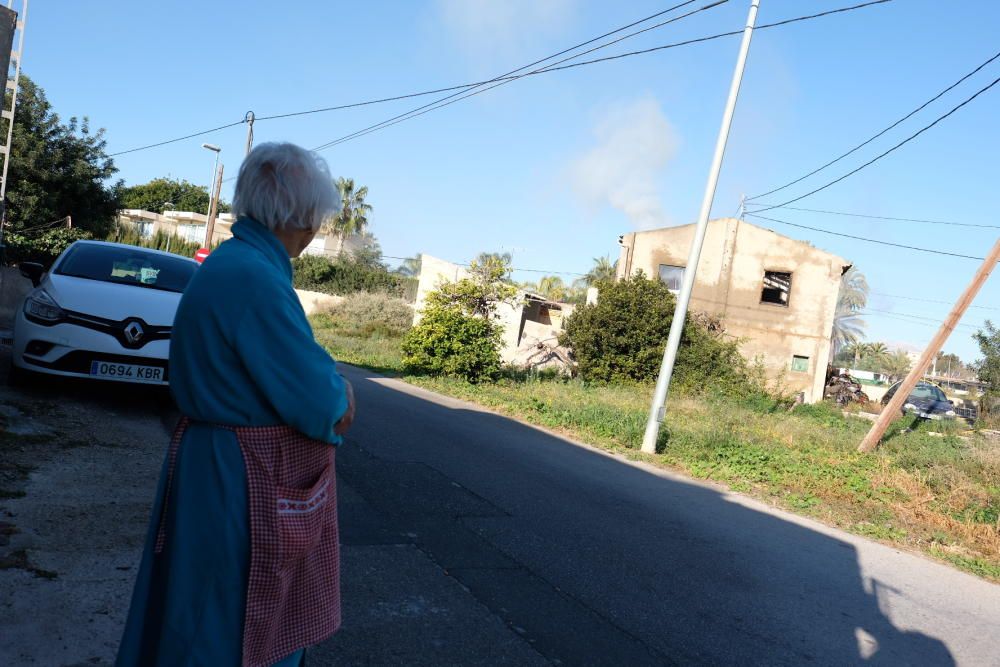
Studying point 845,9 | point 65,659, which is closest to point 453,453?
point 65,659

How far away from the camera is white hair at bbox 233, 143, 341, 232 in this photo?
205 centimetres

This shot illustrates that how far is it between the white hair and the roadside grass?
7.55m

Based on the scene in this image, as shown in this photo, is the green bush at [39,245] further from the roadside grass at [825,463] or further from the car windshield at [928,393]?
the car windshield at [928,393]

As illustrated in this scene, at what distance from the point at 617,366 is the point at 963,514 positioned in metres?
15.0

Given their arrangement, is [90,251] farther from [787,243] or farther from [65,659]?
[787,243]

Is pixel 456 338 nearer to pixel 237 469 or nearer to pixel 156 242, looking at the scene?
pixel 237 469

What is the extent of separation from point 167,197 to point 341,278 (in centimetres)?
3195

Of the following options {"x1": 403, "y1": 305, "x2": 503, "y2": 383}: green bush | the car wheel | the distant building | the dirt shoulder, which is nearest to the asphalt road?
the dirt shoulder

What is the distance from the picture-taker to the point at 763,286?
29797mm

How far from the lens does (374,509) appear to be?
5742mm

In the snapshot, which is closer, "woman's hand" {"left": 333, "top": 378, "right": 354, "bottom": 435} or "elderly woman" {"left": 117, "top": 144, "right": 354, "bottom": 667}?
"elderly woman" {"left": 117, "top": 144, "right": 354, "bottom": 667}

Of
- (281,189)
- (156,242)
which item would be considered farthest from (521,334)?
(281,189)

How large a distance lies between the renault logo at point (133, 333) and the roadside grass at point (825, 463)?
684 centimetres

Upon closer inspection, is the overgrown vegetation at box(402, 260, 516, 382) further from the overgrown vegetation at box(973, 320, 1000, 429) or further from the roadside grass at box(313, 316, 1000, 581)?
the overgrown vegetation at box(973, 320, 1000, 429)
